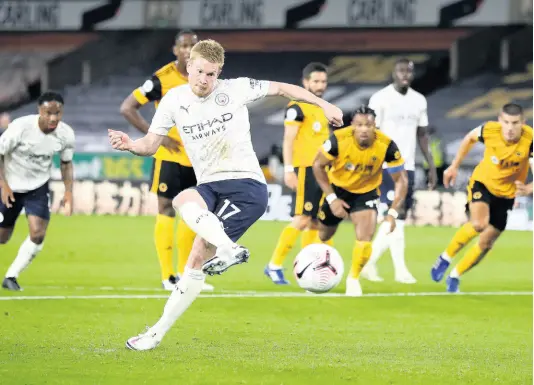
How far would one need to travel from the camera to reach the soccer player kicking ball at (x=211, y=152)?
7309mm

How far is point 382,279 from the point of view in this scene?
42.2 feet

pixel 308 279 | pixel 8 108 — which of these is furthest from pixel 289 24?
pixel 308 279

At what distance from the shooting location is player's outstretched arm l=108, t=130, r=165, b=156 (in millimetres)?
7004

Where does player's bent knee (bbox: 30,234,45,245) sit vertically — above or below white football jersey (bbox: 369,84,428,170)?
below

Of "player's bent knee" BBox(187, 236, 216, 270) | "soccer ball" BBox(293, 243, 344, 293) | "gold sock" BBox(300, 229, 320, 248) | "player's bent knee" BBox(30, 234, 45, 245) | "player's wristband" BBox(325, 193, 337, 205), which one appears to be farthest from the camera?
"gold sock" BBox(300, 229, 320, 248)

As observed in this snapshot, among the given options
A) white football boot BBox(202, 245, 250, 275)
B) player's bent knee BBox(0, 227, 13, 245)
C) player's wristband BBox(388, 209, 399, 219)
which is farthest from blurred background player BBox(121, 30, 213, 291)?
white football boot BBox(202, 245, 250, 275)

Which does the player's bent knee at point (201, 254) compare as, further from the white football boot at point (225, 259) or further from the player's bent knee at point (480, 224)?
the player's bent knee at point (480, 224)

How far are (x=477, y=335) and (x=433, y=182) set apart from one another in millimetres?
4442

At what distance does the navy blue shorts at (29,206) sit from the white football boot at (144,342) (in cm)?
404

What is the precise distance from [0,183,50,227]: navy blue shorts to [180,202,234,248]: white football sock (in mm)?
4014

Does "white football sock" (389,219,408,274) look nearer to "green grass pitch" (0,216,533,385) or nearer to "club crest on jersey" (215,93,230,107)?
"green grass pitch" (0,216,533,385)

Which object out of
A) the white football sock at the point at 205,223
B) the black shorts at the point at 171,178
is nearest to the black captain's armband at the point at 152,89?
the black shorts at the point at 171,178

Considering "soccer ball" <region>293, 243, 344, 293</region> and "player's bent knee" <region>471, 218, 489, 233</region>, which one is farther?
"player's bent knee" <region>471, 218, 489, 233</region>

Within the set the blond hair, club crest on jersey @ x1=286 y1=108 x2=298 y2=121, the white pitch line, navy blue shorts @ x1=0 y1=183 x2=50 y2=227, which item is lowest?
the white pitch line
